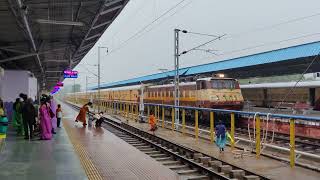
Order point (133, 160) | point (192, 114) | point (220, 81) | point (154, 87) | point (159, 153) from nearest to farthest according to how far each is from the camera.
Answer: point (133, 160) < point (159, 153) < point (220, 81) < point (192, 114) < point (154, 87)

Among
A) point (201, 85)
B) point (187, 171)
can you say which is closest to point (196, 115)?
point (187, 171)

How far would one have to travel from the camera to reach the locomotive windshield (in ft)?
81.2

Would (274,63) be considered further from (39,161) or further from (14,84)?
(39,161)

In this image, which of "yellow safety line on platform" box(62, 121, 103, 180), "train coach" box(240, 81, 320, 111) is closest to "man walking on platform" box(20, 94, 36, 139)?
"yellow safety line on platform" box(62, 121, 103, 180)

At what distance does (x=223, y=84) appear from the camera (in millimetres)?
25281

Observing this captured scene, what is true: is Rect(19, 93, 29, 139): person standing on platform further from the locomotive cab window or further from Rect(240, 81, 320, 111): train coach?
Rect(240, 81, 320, 111): train coach

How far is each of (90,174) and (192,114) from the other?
1859 centimetres

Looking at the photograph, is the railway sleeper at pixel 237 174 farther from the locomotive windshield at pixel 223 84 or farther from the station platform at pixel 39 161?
the locomotive windshield at pixel 223 84

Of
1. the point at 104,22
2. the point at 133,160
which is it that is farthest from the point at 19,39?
the point at 133,160

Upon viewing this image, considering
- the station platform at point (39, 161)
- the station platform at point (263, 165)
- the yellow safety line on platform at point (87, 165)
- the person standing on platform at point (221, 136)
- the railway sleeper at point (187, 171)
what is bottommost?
the railway sleeper at point (187, 171)

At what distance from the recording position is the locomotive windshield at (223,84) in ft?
81.2

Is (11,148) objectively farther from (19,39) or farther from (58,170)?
(19,39)

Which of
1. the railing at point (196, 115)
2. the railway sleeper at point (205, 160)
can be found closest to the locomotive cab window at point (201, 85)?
the railing at point (196, 115)

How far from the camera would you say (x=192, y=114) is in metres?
26.9
